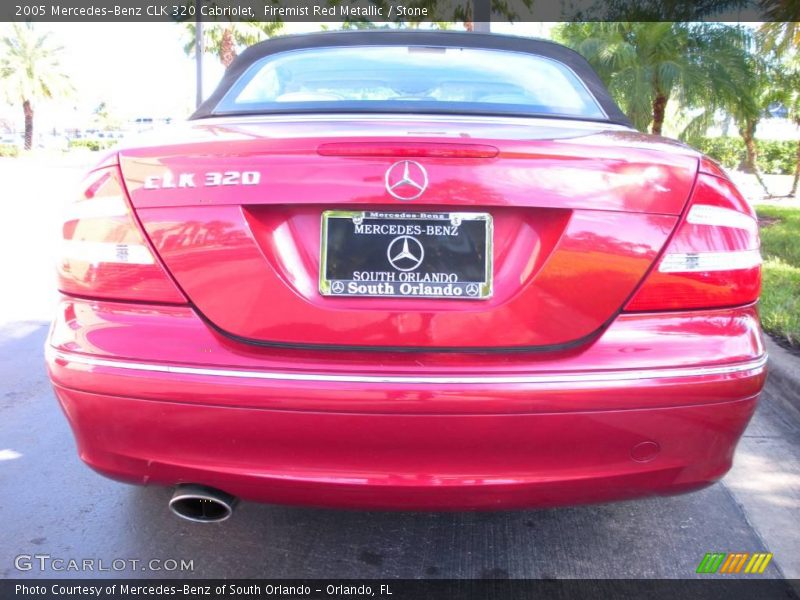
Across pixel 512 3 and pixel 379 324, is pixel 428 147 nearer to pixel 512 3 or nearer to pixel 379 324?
pixel 379 324

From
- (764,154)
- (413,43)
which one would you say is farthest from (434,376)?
(764,154)

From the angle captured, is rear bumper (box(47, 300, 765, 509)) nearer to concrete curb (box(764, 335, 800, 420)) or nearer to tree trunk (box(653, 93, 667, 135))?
concrete curb (box(764, 335, 800, 420))

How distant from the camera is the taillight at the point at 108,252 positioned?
A: 1.84 m

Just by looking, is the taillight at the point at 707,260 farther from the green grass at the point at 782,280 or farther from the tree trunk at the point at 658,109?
the tree trunk at the point at 658,109

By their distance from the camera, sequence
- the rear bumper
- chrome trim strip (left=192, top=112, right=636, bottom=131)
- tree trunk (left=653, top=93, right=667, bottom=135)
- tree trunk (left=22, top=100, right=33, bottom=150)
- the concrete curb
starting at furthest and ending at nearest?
1. tree trunk (left=22, top=100, right=33, bottom=150)
2. tree trunk (left=653, top=93, right=667, bottom=135)
3. the concrete curb
4. chrome trim strip (left=192, top=112, right=636, bottom=131)
5. the rear bumper

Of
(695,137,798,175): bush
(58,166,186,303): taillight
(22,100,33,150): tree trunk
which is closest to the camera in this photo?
(58,166,186,303): taillight

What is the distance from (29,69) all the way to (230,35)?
86.7 ft

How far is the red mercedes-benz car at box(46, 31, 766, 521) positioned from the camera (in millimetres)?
1750

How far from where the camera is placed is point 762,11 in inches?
358

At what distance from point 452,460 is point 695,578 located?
1.06 m

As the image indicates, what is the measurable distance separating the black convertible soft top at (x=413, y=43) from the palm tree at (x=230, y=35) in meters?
19.8

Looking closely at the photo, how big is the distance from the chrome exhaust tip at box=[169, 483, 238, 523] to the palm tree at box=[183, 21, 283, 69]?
70.8 feet

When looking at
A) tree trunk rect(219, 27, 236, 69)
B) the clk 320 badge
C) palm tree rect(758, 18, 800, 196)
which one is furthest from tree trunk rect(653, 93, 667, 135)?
tree trunk rect(219, 27, 236, 69)

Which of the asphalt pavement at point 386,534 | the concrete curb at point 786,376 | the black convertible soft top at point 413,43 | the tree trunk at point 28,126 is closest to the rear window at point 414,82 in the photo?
the black convertible soft top at point 413,43
